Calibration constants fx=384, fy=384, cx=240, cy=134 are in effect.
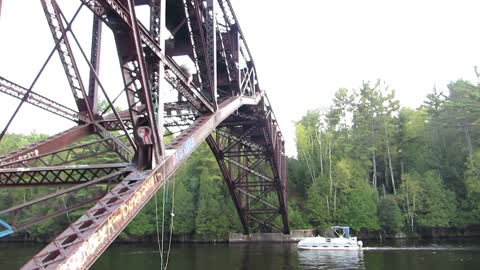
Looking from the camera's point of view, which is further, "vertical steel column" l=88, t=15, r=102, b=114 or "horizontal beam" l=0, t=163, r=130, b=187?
"vertical steel column" l=88, t=15, r=102, b=114

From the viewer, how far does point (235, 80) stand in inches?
703

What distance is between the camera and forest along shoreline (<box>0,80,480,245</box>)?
3897 cm

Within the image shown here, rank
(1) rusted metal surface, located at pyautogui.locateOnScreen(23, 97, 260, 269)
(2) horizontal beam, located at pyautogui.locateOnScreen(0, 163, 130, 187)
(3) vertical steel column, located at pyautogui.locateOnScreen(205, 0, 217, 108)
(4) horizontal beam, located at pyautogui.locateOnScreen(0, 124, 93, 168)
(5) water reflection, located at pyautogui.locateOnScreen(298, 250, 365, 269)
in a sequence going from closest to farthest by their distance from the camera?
(1) rusted metal surface, located at pyautogui.locateOnScreen(23, 97, 260, 269) → (2) horizontal beam, located at pyautogui.locateOnScreen(0, 163, 130, 187) → (4) horizontal beam, located at pyautogui.locateOnScreen(0, 124, 93, 168) → (3) vertical steel column, located at pyautogui.locateOnScreen(205, 0, 217, 108) → (5) water reflection, located at pyautogui.locateOnScreen(298, 250, 365, 269)

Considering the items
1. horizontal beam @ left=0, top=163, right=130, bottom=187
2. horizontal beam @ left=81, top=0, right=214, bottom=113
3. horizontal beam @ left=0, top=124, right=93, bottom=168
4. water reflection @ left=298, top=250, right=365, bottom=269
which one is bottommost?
water reflection @ left=298, top=250, right=365, bottom=269

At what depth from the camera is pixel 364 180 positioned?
41.5 m

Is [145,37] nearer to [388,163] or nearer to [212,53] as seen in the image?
[212,53]

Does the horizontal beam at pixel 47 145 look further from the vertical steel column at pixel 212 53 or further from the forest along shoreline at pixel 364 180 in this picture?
the forest along shoreline at pixel 364 180

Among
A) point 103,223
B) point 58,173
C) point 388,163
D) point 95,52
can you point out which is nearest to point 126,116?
point 95,52

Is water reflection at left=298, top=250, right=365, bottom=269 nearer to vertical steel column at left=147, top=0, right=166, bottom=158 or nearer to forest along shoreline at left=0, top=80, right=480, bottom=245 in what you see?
vertical steel column at left=147, top=0, right=166, bottom=158

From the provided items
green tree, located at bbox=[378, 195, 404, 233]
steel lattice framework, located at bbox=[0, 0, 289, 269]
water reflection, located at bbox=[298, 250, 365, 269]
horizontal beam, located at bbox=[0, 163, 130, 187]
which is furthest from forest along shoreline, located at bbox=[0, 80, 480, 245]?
horizontal beam, located at bbox=[0, 163, 130, 187]

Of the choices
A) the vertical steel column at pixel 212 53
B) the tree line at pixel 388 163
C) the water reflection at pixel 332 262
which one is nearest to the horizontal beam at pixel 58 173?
the vertical steel column at pixel 212 53

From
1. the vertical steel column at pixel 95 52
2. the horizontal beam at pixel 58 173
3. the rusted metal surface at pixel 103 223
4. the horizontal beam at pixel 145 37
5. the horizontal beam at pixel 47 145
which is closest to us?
the rusted metal surface at pixel 103 223

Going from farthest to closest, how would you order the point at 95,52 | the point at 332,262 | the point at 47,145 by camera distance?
the point at 332,262
the point at 95,52
the point at 47,145

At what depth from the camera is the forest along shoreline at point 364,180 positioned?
38969 mm
